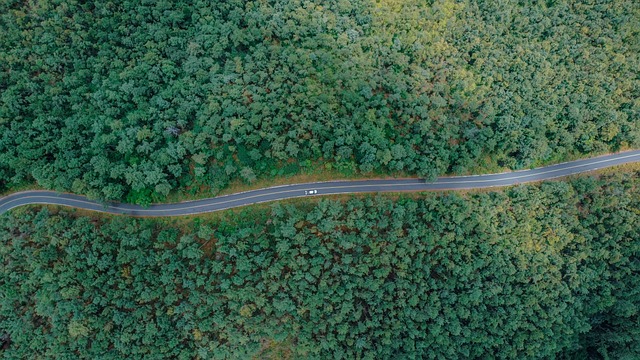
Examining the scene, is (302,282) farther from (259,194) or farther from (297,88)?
(297,88)

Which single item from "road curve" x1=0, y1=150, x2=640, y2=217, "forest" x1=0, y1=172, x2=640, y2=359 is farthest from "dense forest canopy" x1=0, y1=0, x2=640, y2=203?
"forest" x1=0, y1=172, x2=640, y2=359

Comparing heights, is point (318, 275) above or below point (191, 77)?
below

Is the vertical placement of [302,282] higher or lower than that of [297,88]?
lower

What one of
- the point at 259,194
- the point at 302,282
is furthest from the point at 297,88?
the point at 302,282

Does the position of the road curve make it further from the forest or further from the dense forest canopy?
the dense forest canopy

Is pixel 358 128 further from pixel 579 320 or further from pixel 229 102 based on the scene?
pixel 579 320

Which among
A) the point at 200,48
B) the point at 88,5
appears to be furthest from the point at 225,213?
the point at 88,5
